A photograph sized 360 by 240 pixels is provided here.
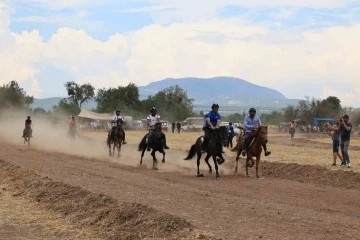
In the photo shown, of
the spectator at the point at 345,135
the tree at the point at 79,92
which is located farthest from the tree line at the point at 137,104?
the spectator at the point at 345,135

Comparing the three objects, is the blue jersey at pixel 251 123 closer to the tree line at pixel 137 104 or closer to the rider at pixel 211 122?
the rider at pixel 211 122

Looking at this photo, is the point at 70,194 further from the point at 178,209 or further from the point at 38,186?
the point at 178,209

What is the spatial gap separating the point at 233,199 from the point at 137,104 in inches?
5107

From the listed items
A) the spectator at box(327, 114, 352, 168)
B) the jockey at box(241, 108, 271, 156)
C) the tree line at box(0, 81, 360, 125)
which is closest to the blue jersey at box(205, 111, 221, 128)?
the jockey at box(241, 108, 271, 156)

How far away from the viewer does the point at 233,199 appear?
15070 mm

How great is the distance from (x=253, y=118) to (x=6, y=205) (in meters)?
9.68

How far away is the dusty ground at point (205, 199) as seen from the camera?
36.6 feet

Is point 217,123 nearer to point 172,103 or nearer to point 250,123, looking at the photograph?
point 250,123

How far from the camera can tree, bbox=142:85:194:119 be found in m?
146

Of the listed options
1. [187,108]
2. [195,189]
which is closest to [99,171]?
[195,189]

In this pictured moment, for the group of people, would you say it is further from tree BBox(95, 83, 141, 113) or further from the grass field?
tree BBox(95, 83, 141, 113)

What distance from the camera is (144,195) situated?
15383 mm

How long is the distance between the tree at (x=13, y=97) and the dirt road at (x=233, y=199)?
90467 mm

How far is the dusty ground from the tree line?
281 feet
